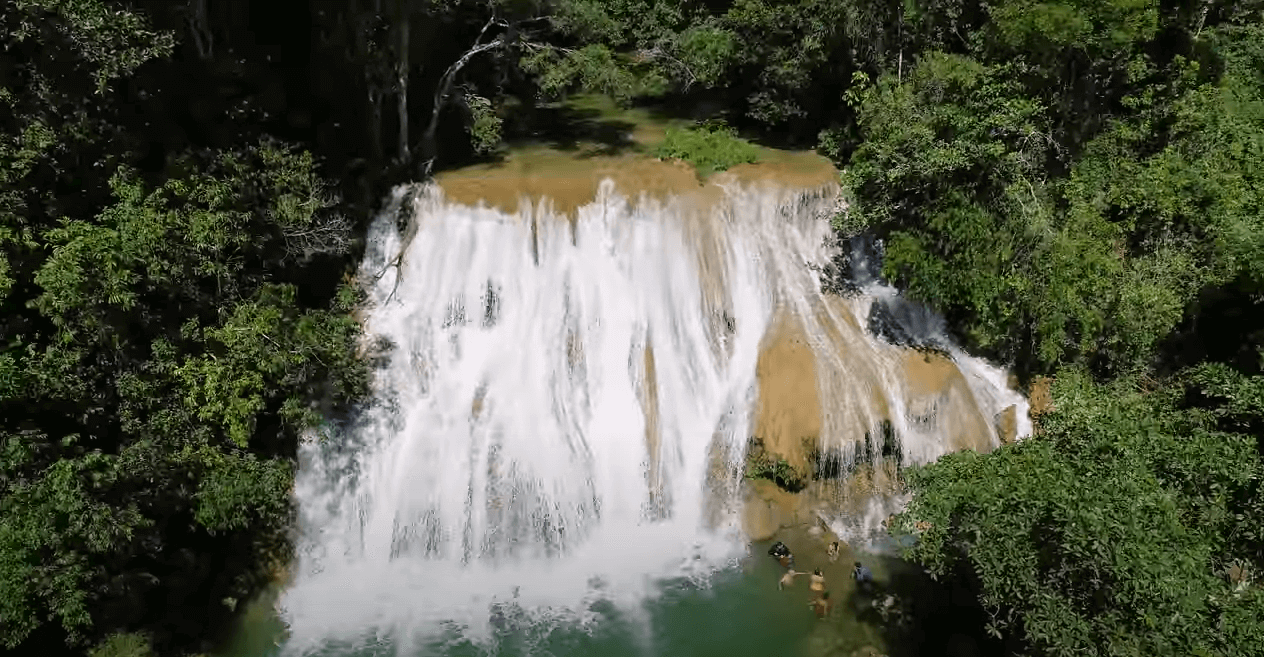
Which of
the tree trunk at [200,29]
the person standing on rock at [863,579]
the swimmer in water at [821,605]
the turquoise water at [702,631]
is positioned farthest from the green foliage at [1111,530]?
the tree trunk at [200,29]

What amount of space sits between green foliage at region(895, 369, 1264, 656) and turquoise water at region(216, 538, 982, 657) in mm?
1627

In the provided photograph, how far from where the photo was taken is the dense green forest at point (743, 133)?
11.8m

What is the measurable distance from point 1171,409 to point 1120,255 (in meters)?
3.62

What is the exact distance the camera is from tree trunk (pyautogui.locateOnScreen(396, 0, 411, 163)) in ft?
59.0

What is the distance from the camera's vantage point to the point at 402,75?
18453 mm

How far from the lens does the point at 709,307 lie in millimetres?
18422

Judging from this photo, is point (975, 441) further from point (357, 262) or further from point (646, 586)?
point (357, 262)

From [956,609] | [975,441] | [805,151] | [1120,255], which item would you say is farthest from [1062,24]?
[956,609]

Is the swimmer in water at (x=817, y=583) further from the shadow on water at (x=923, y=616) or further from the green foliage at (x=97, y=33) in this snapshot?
the green foliage at (x=97, y=33)

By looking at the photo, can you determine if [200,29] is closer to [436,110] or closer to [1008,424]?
[436,110]

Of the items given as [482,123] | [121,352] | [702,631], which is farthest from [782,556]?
[121,352]

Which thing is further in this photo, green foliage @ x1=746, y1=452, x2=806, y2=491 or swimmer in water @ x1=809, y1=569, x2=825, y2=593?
green foliage @ x1=746, y1=452, x2=806, y2=491

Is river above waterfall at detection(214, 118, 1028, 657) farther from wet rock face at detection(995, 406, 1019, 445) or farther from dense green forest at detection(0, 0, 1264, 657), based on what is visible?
dense green forest at detection(0, 0, 1264, 657)

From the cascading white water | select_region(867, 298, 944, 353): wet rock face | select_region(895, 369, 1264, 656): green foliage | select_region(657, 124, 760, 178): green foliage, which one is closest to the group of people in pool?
the cascading white water
